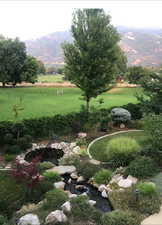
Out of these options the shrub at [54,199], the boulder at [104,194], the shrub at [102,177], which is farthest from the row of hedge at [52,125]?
the boulder at [104,194]

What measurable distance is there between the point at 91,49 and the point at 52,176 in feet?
27.5

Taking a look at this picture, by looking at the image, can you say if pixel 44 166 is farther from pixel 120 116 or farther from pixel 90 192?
pixel 120 116

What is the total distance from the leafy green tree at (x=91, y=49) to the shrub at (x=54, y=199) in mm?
8562

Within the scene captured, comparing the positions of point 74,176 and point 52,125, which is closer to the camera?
point 74,176

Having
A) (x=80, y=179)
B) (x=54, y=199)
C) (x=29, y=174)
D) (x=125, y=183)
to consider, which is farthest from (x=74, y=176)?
(x=54, y=199)

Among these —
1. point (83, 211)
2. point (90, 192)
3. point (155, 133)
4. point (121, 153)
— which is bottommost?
point (90, 192)

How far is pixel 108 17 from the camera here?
48.9 feet

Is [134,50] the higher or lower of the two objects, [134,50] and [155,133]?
the higher

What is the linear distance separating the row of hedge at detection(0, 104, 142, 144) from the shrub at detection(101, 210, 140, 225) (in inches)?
294

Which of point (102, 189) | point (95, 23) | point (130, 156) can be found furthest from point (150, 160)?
point (95, 23)

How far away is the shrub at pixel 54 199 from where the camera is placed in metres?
7.05

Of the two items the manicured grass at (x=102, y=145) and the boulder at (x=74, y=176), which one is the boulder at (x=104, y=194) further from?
the manicured grass at (x=102, y=145)

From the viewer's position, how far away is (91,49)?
48.3ft

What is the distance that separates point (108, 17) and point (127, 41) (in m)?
113
